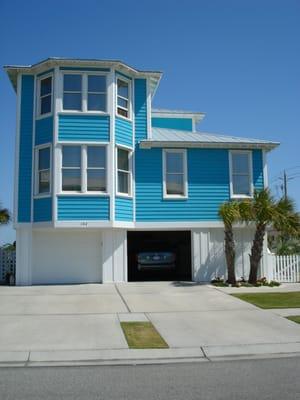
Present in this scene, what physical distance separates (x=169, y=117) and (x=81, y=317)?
47.2ft

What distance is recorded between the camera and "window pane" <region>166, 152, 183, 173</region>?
63.4 feet

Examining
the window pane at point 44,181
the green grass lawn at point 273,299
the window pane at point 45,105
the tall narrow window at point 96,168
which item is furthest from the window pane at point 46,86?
the green grass lawn at point 273,299

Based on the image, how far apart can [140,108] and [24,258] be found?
7210 millimetres

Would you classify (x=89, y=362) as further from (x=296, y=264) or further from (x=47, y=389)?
(x=296, y=264)

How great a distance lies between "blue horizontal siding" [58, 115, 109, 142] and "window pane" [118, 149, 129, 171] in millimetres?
856

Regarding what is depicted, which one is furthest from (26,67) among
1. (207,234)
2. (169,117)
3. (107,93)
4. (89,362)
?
(89,362)

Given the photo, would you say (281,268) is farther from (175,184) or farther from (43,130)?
(43,130)

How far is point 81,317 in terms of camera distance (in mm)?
11281

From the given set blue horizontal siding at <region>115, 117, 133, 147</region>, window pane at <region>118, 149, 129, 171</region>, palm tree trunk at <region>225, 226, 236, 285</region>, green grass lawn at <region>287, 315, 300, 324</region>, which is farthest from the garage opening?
green grass lawn at <region>287, 315, 300, 324</region>

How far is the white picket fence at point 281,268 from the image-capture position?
19250 millimetres

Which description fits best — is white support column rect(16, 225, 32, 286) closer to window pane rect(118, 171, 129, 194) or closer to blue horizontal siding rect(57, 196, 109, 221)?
blue horizontal siding rect(57, 196, 109, 221)

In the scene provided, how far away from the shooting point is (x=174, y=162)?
63.6 ft

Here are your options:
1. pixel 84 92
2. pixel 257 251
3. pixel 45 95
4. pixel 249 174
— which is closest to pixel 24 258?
pixel 45 95

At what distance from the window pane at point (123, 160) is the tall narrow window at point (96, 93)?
1.73 m
